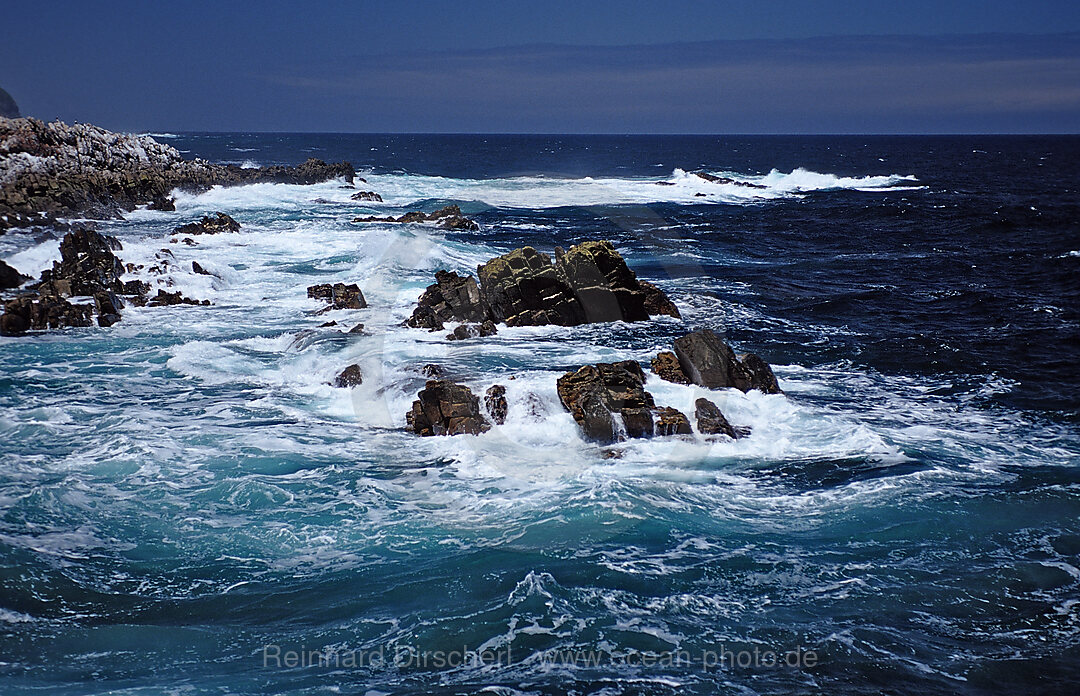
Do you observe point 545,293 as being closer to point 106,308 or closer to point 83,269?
point 106,308

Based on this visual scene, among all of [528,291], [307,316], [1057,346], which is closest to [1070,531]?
[1057,346]

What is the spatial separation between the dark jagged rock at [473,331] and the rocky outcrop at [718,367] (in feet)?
17.6

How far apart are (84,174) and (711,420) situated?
122ft

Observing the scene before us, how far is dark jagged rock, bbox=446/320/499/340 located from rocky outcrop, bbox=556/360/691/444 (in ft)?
17.7

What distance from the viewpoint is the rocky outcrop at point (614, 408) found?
491 inches

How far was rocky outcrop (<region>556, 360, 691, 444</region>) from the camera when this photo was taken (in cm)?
1246

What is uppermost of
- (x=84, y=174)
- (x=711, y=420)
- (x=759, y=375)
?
(x=84, y=174)

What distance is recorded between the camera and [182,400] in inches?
562

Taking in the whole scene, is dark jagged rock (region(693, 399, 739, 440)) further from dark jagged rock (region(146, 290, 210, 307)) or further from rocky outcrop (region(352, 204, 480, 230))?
rocky outcrop (region(352, 204, 480, 230))

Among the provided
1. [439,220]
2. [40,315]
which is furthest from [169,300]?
[439,220]

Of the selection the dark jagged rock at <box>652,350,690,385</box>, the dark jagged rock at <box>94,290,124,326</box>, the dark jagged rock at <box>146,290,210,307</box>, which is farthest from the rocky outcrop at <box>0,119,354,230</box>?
the dark jagged rock at <box>652,350,690,385</box>

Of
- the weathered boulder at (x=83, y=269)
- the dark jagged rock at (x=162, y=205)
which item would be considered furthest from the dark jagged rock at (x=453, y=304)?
the dark jagged rock at (x=162, y=205)

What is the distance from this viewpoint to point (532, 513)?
10258 mm

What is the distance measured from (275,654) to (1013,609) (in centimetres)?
740
